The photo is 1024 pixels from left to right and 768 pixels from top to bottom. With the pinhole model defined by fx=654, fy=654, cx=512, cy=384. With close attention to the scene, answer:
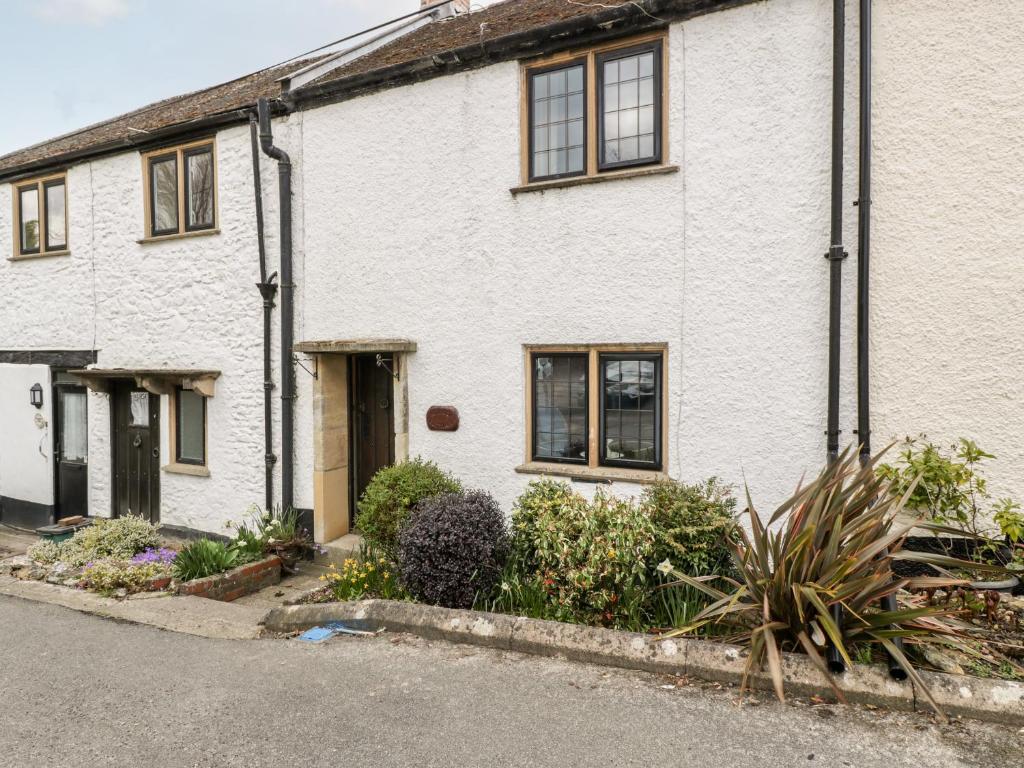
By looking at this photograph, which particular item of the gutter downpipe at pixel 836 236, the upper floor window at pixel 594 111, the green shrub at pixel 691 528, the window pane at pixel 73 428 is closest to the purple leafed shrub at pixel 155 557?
the window pane at pixel 73 428

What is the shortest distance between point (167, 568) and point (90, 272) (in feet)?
17.6

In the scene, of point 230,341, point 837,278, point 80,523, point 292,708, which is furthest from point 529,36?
point 80,523

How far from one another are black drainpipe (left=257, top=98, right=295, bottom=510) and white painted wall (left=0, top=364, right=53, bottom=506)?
16.8 feet

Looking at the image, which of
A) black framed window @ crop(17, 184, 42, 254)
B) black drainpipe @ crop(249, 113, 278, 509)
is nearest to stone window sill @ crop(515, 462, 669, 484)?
black drainpipe @ crop(249, 113, 278, 509)

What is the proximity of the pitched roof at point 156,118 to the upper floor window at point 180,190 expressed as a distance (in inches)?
14.2

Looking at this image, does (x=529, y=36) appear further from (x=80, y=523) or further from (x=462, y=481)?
(x=80, y=523)

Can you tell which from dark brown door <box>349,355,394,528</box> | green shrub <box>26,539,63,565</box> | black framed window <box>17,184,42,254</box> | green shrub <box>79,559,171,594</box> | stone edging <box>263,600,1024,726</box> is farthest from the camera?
black framed window <box>17,184,42,254</box>

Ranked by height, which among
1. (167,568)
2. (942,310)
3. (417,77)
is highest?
(417,77)

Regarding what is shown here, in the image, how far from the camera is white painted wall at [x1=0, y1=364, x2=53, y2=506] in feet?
34.9

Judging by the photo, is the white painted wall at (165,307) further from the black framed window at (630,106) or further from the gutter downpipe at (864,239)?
the gutter downpipe at (864,239)

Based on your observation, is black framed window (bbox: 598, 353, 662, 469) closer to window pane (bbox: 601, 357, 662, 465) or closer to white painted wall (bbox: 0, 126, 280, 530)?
window pane (bbox: 601, 357, 662, 465)

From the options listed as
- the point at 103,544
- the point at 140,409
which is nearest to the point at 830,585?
the point at 103,544

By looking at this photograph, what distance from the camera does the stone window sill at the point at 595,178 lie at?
6.15 metres

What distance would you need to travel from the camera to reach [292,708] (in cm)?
412
